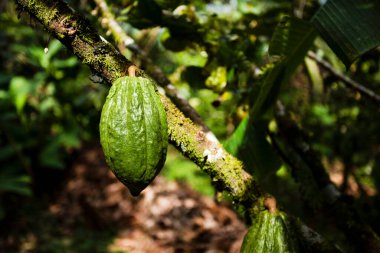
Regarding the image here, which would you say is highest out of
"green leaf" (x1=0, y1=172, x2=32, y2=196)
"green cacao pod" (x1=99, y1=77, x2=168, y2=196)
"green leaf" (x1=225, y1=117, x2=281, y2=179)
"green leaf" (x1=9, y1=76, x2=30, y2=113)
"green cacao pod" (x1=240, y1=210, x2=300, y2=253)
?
"green leaf" (x1=9, y1=76, x2=30, y2=113)

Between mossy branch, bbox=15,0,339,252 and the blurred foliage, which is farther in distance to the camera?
the blurred foliage

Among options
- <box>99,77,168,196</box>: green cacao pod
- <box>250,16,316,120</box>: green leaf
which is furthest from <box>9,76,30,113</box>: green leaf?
<box>99,77,168,196</box>: green cacao pod

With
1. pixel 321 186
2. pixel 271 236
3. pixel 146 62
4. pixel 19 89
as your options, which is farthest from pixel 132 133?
pixel 19 89

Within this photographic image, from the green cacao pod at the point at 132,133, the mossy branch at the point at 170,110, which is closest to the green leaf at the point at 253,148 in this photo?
the mossy branch at the point at 170,110

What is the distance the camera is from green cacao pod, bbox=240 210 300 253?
821 mm

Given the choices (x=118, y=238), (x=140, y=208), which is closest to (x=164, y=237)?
(x=118, y=238)

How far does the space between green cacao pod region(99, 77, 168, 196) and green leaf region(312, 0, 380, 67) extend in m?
0.52

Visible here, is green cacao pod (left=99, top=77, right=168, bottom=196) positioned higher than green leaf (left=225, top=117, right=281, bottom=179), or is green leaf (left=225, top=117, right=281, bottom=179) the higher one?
green leaf (left=225, top=117, right=281, bottom=179)

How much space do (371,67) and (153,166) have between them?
194 centimetres

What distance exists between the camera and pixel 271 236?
822 mm

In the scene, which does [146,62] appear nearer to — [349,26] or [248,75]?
[248,75]

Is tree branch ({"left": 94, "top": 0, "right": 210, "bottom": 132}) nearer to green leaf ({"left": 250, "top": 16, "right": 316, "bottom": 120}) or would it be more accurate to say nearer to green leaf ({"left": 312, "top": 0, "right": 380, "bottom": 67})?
green leaf ({"left": 250, "top": 16, "right": 316, "bottom": 120})

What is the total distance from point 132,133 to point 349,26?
655 mm

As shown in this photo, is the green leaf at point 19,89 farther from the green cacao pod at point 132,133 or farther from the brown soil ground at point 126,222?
the green cacao pod at point 132,133
